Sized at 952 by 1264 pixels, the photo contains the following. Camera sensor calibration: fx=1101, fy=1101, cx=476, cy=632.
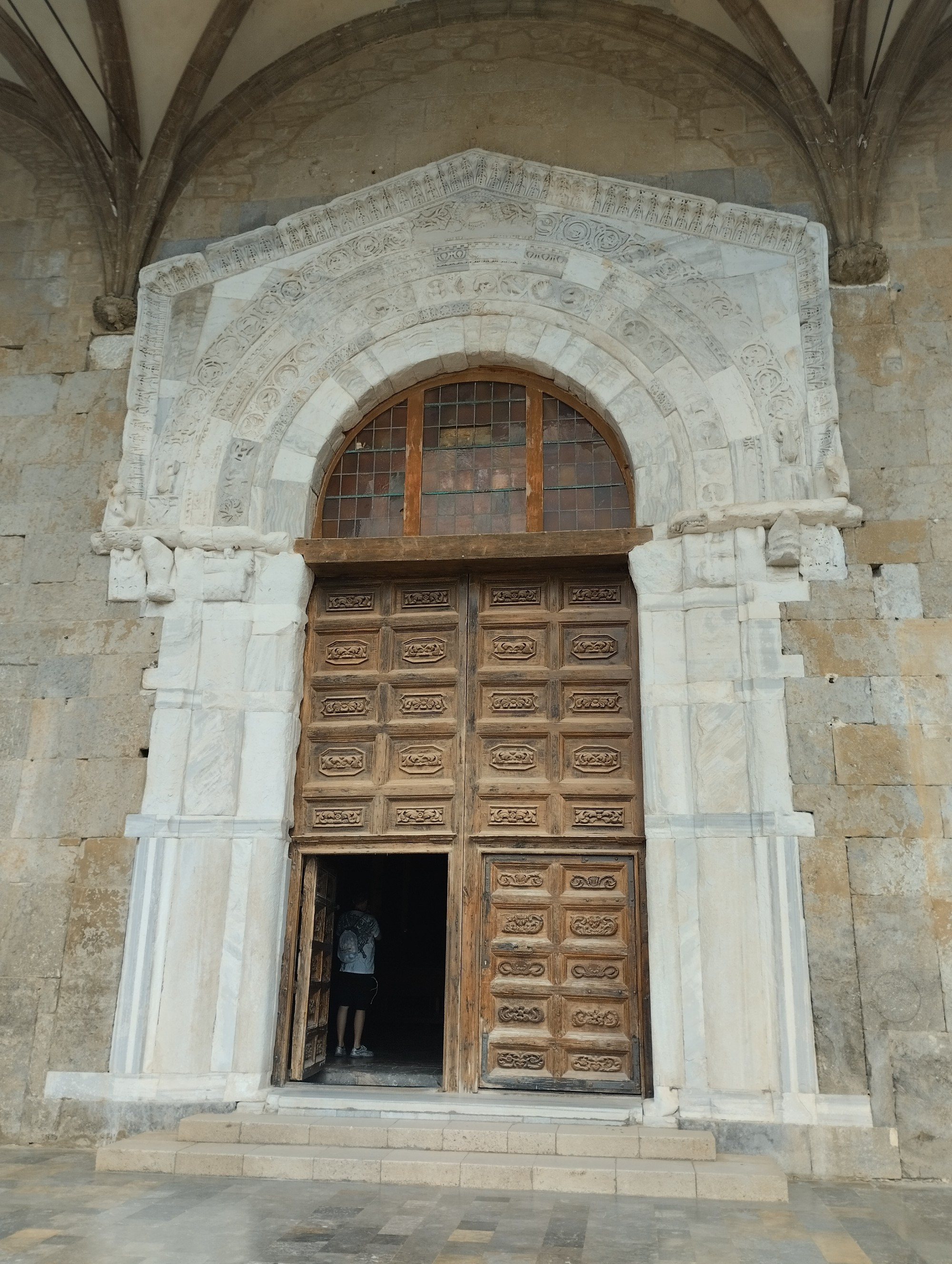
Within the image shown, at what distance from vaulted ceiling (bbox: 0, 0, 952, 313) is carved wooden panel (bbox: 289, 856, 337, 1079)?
14.3ft

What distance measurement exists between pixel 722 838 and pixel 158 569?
3.86 meters

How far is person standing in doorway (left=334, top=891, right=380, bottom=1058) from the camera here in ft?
24.9

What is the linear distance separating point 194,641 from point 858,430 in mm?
4366

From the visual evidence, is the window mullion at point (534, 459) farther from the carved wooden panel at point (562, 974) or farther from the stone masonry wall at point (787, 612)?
the carved wooden panel at point (562, 974)

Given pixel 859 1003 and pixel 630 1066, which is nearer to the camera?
pixel 859 1003

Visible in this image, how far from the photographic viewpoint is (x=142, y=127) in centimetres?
797

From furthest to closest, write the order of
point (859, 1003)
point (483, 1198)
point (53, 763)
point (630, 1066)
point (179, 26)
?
point (179, 26) < point (53, 763) < point (630, 1066) < point (859, 1003) < point (483, 1198)

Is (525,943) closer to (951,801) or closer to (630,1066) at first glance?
(630,1066)

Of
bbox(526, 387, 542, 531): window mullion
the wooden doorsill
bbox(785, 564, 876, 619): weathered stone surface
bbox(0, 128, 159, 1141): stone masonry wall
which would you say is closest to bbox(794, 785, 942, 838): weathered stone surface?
bbox(785, 564, 876, 619): weathered stone surface

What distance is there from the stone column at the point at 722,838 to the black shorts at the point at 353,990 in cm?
246

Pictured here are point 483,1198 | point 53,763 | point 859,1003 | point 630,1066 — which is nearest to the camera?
point 483,1198

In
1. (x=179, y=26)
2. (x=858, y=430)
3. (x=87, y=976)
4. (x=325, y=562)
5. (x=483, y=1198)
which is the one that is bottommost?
(x=483, y=1198)

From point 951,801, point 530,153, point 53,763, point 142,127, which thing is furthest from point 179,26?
point 951,801

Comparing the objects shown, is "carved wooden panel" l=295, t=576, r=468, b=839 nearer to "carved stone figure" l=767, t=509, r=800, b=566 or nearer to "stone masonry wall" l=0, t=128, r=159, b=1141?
"stone masonry wall" l=0, t=128, r=159, b=1141
